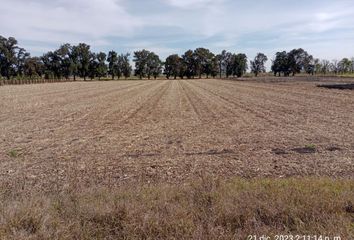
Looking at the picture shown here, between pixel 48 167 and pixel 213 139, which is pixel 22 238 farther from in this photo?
pixel 213 139

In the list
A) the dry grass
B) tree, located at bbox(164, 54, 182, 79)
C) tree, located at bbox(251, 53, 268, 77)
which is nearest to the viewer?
the dry grass

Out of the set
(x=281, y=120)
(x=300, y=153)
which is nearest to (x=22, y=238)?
(x=300, y=153)

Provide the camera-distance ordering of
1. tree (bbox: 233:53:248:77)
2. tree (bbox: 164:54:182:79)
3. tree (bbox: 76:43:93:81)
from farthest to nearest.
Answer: tree (bbox: 233:53:248:77), tree (bbox: 164:54:182:79), tree (bbox: 76:43:93:81)

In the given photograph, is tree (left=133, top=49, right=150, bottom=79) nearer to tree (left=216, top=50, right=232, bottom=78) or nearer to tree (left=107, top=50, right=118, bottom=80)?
tree (left=107, top=50, right=118, bottom=80)

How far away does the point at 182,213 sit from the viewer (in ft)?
15.2

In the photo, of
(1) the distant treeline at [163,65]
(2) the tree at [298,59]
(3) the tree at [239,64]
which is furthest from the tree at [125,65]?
(2) the tree at [298,59]

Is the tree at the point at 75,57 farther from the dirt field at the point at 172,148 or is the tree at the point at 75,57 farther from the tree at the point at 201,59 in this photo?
the dirt field at the point at 172,148

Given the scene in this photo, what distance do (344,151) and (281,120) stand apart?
21.7 feet

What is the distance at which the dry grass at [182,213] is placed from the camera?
13.7 ft

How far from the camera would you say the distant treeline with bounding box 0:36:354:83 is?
133 metres

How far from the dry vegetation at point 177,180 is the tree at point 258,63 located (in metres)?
165

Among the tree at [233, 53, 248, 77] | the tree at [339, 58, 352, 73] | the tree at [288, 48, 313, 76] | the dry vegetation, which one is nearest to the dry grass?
the dry vegetation

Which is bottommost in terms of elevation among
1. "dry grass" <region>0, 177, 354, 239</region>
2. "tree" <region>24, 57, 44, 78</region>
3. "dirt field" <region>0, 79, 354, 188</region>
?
"dirt field" <region>0, 79, 354, 188</region>

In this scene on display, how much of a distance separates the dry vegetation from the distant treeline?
127m
